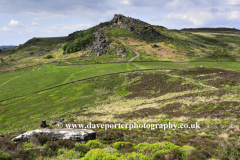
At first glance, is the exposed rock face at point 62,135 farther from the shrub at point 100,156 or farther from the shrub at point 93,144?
the shrub at point 100,156

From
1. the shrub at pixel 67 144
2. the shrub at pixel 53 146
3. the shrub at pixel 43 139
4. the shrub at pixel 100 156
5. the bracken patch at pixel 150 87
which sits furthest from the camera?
the bracken patch at pixel 150 87

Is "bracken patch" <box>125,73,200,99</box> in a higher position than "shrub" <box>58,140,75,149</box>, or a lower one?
lower

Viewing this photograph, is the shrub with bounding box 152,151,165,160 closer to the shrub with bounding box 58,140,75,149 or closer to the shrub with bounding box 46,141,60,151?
the shrub with bounding box 58,140,75,149

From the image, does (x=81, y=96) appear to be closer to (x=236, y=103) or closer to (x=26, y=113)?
(x=26, y=113)

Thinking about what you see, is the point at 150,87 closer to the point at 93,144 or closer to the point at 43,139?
the point at 93,144

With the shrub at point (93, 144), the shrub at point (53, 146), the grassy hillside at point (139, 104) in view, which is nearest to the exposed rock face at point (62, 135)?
the shrub at point (93, 144)

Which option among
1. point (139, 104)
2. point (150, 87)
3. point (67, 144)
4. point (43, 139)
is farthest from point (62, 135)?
point (150, 87)

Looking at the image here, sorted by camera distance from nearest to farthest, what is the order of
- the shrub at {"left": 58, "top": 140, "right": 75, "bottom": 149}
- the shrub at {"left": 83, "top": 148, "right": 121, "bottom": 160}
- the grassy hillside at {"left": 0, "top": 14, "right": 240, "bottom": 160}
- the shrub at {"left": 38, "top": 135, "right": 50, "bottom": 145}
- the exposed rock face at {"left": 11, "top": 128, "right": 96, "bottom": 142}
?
the shrub at {"left": 83, "top": 148, "right": 121, "bottom": 160} < the grassy hillside at {"left": 0, "top": 14, "right": 240, "bottom": 160} < the shrub at {"left": 58, "top": 140, "right": 75, "bottom": 149} < the shrub at {"left": 38, "top": 135, "right": 50, "bottom": 145} < the exposed rock face at {"left": 11, "top": 128, "right": 96, "bottom": 142}

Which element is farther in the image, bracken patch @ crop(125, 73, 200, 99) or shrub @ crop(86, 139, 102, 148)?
bracken patch @ crop(125, 73, 200, 99)

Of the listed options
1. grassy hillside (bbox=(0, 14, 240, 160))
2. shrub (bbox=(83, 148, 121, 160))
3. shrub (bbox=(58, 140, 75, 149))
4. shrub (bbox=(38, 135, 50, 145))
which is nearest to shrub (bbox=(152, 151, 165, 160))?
grassy hillside (bbox=(0, 14, 240, 160))

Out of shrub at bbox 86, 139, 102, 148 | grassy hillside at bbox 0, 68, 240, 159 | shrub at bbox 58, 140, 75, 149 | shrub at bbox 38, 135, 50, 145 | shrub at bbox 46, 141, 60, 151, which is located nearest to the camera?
shrub at bbox 46, 141, 60, 151

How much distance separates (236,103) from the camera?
22484mm

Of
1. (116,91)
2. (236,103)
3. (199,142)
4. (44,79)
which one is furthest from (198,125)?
(44,79)

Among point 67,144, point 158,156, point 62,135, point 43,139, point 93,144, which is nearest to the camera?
point 158,156
